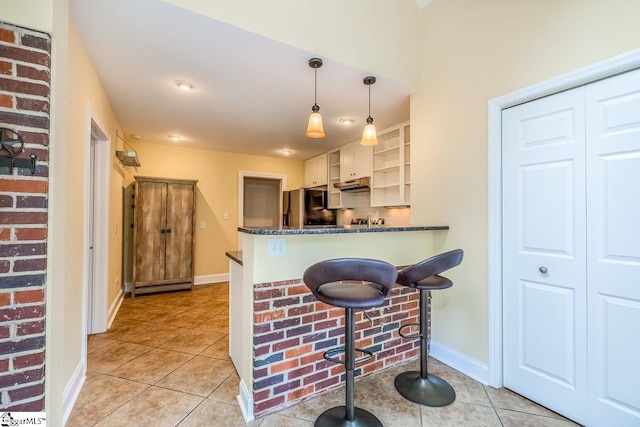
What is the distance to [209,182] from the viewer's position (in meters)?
4.96

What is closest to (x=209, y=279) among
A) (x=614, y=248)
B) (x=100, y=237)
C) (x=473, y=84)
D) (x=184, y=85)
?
(x=100, y=237)

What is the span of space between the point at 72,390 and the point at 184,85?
247 centimetres

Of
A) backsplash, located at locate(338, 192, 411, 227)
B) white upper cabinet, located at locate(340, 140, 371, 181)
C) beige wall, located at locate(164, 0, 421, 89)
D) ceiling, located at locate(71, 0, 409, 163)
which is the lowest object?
backsplash, located at locate(338, 192, 411, 227)

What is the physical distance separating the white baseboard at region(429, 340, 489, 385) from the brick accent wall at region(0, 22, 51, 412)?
255cm

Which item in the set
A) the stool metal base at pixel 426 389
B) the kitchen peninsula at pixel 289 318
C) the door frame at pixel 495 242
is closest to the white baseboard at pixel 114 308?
the kitchen peninsula at pixel 289 318

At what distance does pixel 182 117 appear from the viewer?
3.37 metres

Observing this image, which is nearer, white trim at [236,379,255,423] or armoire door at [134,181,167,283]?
white trim at [236,379,255,423]

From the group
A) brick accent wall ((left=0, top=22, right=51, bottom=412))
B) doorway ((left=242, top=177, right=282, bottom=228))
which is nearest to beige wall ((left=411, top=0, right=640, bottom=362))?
brick accent wall ((left=0, top=22, right=51, bottom=412))

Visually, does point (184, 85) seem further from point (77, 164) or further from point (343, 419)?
point (343, 419)

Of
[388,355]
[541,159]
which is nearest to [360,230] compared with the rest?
[388,355]

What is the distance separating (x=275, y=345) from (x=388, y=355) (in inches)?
40.2

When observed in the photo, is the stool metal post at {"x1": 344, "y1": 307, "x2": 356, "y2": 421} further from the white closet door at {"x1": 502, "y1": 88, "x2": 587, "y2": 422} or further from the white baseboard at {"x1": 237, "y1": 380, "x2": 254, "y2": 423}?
the white closet door at {"x1": 502, "y1": 88, "x2": 587, "y2": 422}

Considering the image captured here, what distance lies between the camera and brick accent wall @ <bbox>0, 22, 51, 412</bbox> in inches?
45.1

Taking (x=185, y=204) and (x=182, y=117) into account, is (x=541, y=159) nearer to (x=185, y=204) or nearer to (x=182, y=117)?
(x=182, y=117)
